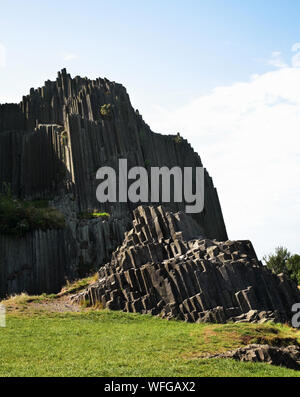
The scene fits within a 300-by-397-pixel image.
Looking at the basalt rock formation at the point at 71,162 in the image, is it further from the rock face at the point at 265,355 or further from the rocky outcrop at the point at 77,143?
the rock face at the point at 265,355

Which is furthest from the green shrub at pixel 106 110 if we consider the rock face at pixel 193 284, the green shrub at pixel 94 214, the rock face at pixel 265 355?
the rock face at pixel 265 355

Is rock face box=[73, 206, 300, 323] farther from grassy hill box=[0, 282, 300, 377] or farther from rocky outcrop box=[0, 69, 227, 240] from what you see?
rocky outcrop box=[0, 69, 227, 240]

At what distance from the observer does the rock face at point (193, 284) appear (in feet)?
82.2

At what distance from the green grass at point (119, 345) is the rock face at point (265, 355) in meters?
0.68

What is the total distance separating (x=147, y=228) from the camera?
105 feet

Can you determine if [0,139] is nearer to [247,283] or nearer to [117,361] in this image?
[247,283]

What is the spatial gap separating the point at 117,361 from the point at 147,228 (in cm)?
1676

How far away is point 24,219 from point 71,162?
13.3 m

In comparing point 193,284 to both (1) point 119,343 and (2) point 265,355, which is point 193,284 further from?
(2) point 265,355

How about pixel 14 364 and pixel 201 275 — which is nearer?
pixel 14 364

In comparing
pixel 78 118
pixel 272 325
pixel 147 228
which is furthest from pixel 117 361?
pixel 78 118

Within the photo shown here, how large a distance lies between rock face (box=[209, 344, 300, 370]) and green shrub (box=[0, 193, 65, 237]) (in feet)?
81.1
